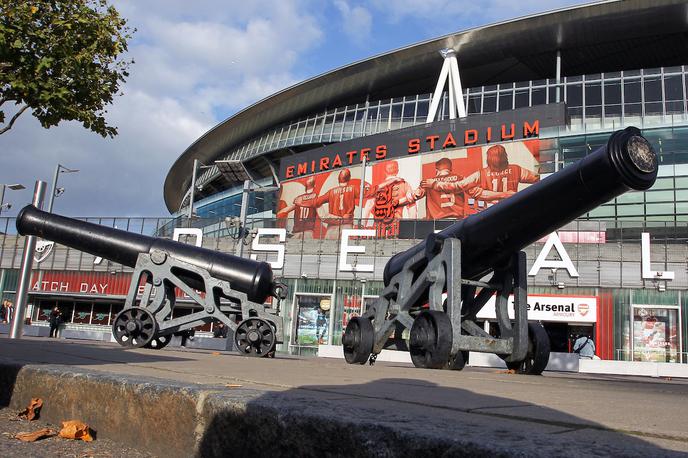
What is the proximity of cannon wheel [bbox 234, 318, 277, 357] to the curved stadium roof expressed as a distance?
110 ft

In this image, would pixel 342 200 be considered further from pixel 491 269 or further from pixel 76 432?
pixel 76 432

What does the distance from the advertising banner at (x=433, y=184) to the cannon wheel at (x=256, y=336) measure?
18512 mm

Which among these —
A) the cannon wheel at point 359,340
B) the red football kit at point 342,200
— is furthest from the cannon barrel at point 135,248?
the red football kit at point 342,200

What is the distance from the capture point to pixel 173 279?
1220cm

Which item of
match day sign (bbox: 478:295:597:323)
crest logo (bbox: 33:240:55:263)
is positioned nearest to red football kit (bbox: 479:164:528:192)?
match day sign (bbox: 478:295:597:323)

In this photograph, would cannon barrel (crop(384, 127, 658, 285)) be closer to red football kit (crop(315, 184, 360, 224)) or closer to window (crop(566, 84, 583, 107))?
red football kit (crop(315, 184, 360, 224))

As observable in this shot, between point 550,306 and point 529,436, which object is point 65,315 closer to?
point 550,306

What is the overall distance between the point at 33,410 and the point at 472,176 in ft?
113

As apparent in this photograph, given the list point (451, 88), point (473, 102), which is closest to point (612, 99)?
point (473, 102)

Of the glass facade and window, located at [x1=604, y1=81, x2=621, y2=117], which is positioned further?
window, located at [x1=604, y1=81, x2=621, y2=117]

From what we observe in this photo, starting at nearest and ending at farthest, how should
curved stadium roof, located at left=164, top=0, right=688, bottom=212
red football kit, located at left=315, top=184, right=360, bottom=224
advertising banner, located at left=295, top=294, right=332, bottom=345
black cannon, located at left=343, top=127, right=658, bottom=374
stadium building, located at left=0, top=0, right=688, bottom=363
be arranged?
1. black cannon, located at left=343, top=127, right=658, bottom=374
2. stadium building, located at left=0, top=0, right=688, bottom=363
3. advertising banner, located at left=295, top=294, right=332, bottom=345
4. curved stadium roof, located at left=164, top=0, right=688, bottom=212
5. red football kit, located at left=315, top=184, right=360, bottom=224

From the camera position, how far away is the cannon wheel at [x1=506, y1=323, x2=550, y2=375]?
866 cm

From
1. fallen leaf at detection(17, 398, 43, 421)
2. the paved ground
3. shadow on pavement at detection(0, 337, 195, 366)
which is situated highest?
the paved ground

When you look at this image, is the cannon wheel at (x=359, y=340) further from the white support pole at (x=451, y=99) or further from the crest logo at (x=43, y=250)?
the white support pole at (x=451, y=99)
